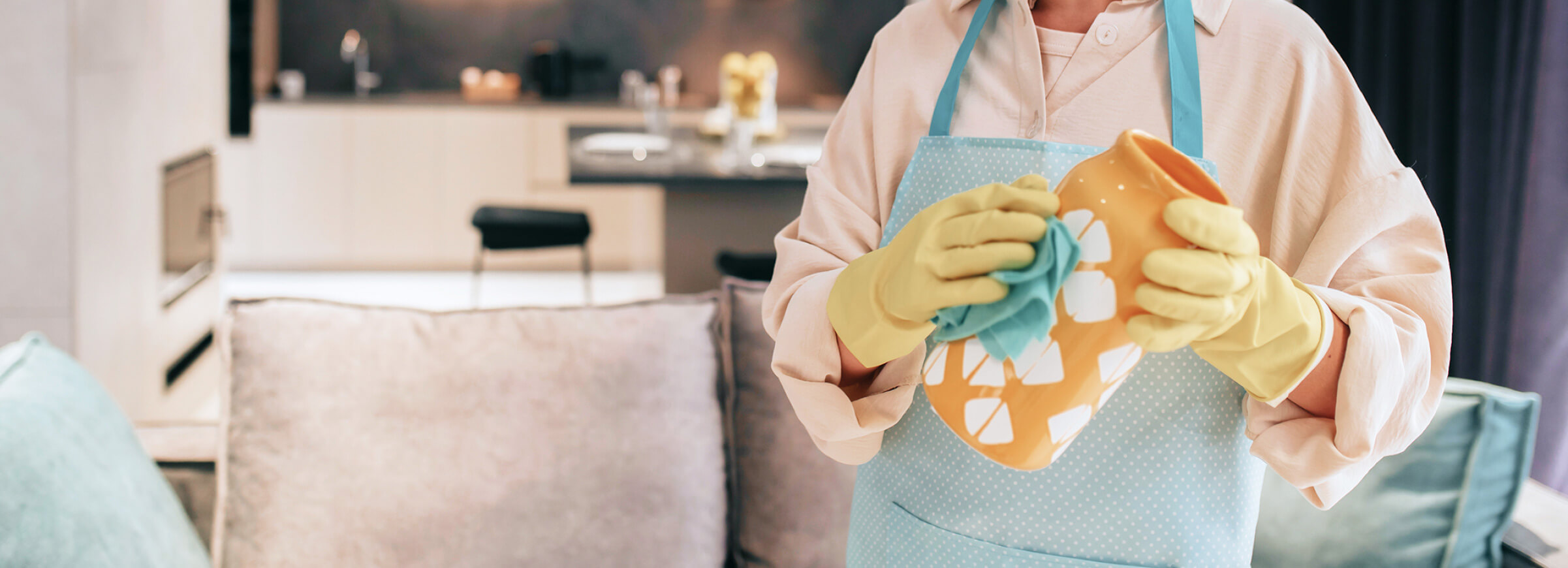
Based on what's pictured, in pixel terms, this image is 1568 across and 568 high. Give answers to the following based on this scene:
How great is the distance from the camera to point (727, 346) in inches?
62.4

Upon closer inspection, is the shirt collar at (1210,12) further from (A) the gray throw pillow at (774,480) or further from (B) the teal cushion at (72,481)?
(B) the teal cushion at (72,481)

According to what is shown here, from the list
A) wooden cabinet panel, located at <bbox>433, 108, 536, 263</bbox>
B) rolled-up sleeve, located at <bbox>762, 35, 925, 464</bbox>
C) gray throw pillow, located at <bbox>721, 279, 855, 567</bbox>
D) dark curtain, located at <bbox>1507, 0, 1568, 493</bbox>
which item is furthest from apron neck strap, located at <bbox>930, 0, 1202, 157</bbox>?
wooden cabinet panel, located at <bbox>433, 108, 536, 263</bbox>

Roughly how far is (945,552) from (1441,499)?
39.3 inches

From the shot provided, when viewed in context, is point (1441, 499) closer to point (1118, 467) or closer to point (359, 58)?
point (1118, 467)

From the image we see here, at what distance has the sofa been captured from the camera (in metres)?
1.38

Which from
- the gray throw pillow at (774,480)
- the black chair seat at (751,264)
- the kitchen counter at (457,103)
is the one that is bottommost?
the gray throw pillow at (774,480)

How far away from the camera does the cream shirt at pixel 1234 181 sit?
2.38 ft

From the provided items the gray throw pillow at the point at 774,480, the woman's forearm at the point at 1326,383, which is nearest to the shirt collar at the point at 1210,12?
the woman's forearm at the point at 1326,383

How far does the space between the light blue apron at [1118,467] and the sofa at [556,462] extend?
0.69m

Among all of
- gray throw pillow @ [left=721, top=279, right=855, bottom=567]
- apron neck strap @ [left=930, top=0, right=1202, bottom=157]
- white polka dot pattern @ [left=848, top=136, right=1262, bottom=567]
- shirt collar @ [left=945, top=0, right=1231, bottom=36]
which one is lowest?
gray throw pillow @ [left=721, top=279, right=855, bottom=567]

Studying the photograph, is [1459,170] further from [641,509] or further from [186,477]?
[186,477]

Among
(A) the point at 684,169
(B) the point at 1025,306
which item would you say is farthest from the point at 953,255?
(A) the point at 684,169

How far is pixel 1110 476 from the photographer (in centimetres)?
80

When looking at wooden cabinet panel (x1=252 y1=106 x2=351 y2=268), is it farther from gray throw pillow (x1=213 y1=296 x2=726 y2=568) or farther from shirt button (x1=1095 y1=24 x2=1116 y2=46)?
shirt button (x1=1095 y1=24 x2=1116 y2=46)
